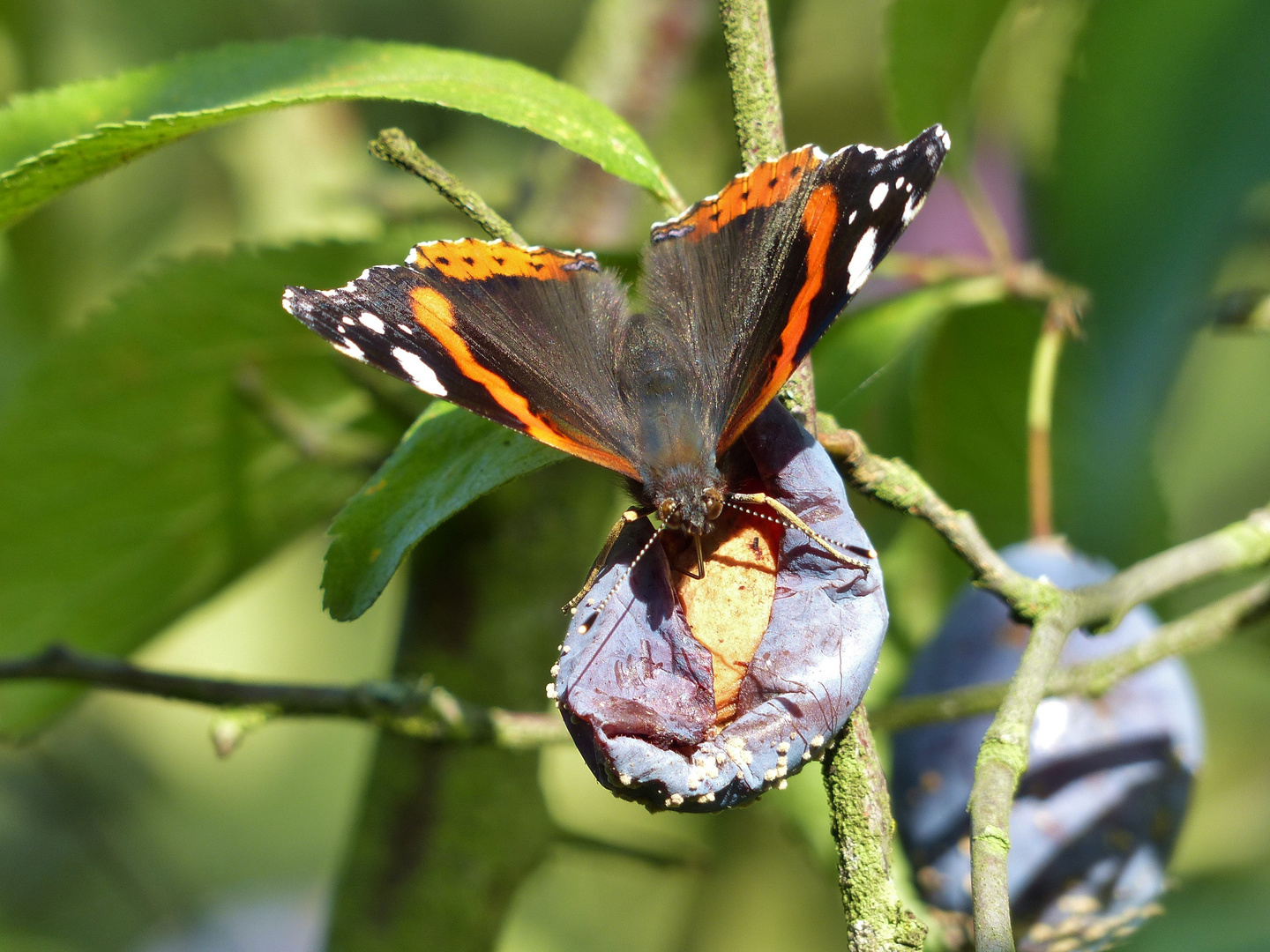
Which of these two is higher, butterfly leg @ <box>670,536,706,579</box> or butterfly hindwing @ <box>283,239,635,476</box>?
butterfly hindwing @ <box>283,239,635,476</box>

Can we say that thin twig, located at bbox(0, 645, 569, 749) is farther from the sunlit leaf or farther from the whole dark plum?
the whole dark plum

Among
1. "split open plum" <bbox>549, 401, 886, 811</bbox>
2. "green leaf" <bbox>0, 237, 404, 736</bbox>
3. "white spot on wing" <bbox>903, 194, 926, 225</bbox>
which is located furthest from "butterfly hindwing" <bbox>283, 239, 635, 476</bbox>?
"green leaf" <bbox>0, 237, 404, 736</bbox>

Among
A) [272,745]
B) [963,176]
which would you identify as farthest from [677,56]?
[272,745]

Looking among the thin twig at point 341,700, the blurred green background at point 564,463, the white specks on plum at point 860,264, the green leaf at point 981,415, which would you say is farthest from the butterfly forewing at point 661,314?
the green leaf at point 981,415

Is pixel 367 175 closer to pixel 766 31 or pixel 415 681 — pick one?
pixel 415 681

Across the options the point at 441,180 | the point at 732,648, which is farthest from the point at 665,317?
the point at 732,648
